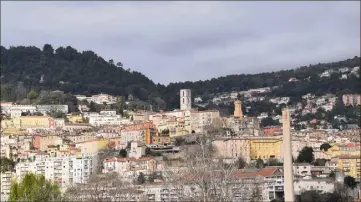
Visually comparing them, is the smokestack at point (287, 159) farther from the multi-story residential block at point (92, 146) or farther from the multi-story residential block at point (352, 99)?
the multi-story residential block at point (352, 99)

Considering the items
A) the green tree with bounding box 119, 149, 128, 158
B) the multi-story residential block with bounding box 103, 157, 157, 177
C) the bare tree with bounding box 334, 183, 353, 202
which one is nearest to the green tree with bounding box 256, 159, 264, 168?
the multi-story residential block with bounding box 103, 157, 157, 177

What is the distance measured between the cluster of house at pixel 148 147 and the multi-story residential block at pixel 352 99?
21312mm

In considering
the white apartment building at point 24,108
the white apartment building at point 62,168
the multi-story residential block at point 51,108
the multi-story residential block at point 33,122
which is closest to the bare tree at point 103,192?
the white apartment building at point 62,168

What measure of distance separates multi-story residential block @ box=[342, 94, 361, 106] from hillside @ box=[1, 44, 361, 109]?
3.02 metres

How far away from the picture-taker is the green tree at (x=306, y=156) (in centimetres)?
5439

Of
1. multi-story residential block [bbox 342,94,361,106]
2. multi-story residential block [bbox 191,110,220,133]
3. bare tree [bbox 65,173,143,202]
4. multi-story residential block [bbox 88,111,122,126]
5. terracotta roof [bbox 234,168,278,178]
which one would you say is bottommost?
bare tree [bbox 65,173,143,202]

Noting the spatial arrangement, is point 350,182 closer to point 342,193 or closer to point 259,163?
point 342,193

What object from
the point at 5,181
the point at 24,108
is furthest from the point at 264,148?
the point at 24,108

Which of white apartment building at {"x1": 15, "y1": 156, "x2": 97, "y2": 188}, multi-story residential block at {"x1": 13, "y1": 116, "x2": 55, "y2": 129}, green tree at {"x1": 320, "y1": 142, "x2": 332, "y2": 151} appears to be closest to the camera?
white apartment building at {"x1": 15, "y1": 156, "x2": 97, "y2": 188}

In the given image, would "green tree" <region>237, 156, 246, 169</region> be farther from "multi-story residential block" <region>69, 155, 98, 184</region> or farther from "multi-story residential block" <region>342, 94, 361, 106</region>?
"multi-story residential block" <region>342, 94, 361, 106</region>

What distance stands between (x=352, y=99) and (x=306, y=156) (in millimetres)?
40191

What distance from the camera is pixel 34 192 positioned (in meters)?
33.4

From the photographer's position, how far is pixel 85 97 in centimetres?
9150

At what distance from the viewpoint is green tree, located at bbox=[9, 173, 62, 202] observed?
1288 inches
